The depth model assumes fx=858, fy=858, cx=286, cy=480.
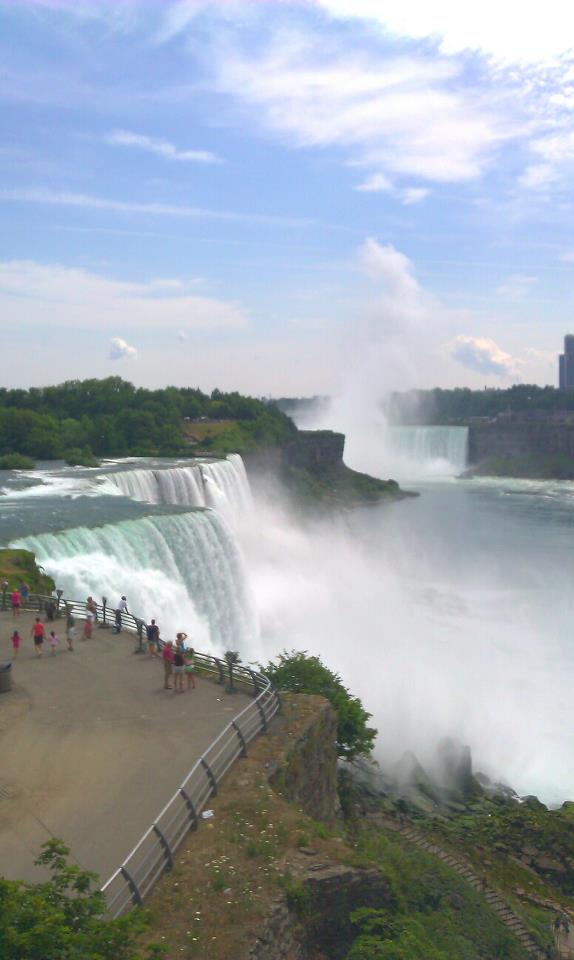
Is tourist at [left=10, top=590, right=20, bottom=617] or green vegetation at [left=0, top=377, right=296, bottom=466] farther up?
green vegetation at [left=0, top=377, right=296, bottom=466]

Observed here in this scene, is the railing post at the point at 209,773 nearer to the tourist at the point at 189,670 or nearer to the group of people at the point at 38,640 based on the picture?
the tourist at the point at 189,670

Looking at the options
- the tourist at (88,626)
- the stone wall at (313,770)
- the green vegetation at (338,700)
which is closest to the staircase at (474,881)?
the green vegetation at (338,700)

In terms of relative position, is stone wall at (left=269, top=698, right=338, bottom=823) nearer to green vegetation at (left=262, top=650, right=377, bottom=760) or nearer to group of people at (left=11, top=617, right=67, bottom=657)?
green vegetation at (left=262, top=650, right=377, bottom=760)

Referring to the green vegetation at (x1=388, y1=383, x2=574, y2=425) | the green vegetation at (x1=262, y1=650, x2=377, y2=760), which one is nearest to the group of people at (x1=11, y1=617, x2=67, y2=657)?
the green vegetation at (x1=262, y1=650, x2=377, y2=760)

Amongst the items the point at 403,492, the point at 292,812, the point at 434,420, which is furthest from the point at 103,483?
the point at 434,420

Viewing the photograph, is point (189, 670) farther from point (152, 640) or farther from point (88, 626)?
point (88, 626)

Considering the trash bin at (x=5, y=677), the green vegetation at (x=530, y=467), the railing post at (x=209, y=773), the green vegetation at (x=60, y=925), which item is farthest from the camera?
the green vegetation at (x=530, y=467)

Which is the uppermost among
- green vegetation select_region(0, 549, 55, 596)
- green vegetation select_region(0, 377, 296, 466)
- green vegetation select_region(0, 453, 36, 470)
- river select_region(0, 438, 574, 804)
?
green vegetation select_region(0, 377, 296, 466)
